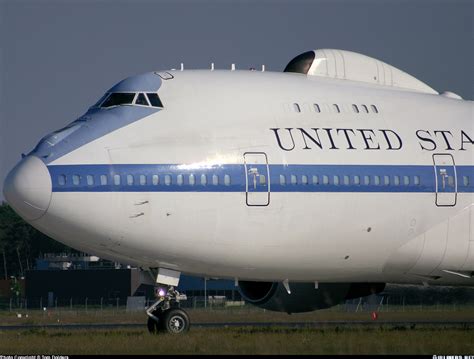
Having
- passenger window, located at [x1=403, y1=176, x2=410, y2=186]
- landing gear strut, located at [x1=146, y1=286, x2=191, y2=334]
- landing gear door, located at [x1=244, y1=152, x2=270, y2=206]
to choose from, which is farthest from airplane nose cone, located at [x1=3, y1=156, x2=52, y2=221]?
passenger window, located at [x1=403, y1=176, x2=410, y2=186]

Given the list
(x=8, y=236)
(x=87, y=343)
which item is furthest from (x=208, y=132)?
(x=8, y=236)

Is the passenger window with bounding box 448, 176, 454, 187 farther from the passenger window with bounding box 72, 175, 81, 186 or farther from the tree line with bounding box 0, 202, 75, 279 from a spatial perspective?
the tree line with bounding box 0, 202, 75, 279

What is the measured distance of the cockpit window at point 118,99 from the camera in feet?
89.0

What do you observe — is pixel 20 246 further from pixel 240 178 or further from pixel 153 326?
pixel 240 178

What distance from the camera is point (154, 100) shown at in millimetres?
27031

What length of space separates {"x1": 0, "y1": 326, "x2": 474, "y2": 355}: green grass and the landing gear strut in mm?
288

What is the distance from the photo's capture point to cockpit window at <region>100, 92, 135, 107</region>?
89.0 ft

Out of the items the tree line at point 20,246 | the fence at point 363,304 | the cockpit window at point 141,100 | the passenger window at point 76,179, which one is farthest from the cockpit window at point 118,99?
the tree line at point 20,246

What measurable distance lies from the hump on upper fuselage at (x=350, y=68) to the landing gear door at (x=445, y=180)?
2434 millimetres

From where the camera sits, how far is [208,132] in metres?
26.8

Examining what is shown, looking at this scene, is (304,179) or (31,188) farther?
(304,179)

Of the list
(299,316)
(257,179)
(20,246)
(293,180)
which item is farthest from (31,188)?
(20,246)

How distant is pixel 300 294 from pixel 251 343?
5713 millimetres

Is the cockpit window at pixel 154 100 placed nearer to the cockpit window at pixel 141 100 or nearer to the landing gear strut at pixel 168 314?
the cockpit window at pixel 141 100
